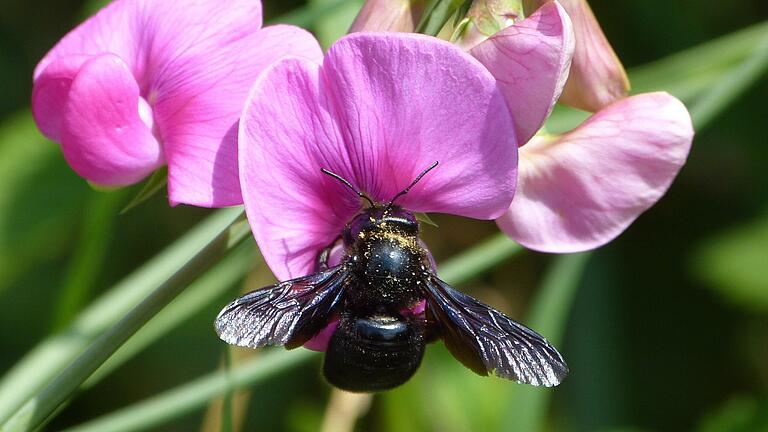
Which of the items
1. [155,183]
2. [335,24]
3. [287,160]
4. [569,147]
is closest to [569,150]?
[569,147]

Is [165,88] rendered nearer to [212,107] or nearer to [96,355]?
[212,107]

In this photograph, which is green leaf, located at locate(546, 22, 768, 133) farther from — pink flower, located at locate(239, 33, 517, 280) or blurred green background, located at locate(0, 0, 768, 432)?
pink flower, located at locate(239, 33, 517, 280)

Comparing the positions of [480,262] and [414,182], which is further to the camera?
[480,262]

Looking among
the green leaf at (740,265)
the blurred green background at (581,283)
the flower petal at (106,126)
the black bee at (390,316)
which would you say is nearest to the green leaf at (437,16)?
the black bee at (390,316)

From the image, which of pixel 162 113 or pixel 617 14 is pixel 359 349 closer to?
pixel 162 113

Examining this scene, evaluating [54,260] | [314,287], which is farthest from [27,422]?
[54,260]

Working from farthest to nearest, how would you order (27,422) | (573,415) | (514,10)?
(573,415), (514,10), (27,422)

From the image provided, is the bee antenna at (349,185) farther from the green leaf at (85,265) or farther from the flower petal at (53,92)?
the green leaf at (85,265)
